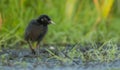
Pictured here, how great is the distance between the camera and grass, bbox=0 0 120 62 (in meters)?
11.1

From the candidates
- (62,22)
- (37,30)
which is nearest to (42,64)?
(37,30)

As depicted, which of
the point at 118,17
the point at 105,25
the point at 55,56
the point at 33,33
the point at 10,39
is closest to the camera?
the point at 55,56

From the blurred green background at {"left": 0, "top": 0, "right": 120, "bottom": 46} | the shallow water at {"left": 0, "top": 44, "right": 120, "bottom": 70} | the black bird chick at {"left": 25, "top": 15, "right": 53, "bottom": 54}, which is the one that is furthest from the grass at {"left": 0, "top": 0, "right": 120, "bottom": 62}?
the shallow water at {"left": 0, "top": 44, "right": 120, "bottom": 70}

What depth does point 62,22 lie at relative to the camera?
39.5ft

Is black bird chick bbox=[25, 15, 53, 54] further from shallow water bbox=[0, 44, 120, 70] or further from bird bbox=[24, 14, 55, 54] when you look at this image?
shallow water bbox=[0, 44, 120, 70]

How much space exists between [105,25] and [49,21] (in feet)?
9.03

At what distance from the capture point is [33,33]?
9.54 m

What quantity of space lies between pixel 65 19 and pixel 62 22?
0.35 ft

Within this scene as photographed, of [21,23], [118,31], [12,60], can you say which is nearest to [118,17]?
[118,31]

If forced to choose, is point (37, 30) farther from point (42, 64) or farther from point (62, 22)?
point (62, 22)

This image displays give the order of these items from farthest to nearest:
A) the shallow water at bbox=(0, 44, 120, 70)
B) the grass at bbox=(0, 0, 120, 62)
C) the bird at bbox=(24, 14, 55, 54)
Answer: the grass at bbox=(0, 0, 120, 62)
the bird at bbox=(24, 14, 55, 54)
the shallow water at bbox=(0, 44, 120, 70)

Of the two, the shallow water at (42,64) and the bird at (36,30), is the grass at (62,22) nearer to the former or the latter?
the bird at (36,30)

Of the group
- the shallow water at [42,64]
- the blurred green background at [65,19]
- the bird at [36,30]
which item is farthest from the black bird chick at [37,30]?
the blurred green background at [65,19]

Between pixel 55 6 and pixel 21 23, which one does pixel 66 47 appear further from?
pixel 55 6
